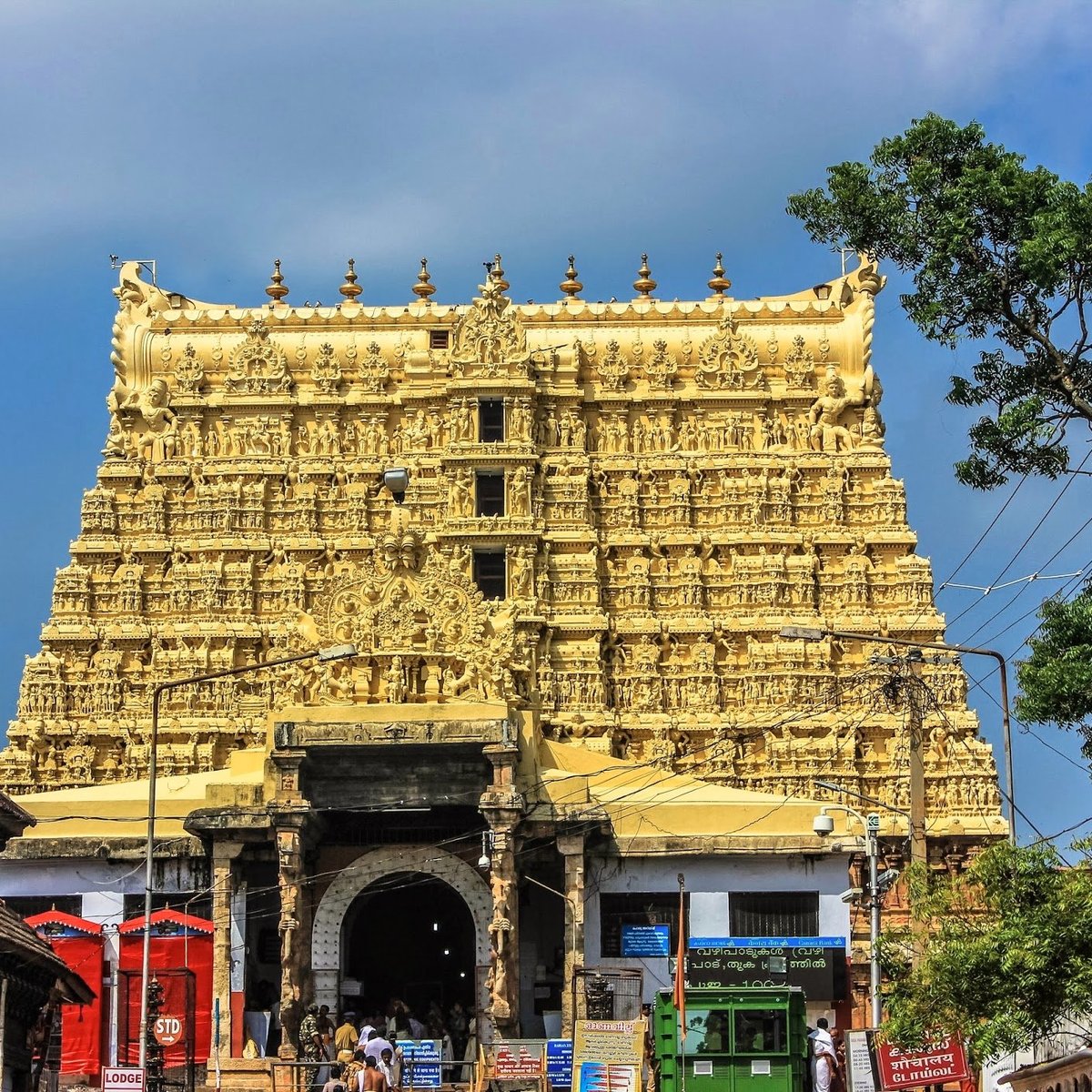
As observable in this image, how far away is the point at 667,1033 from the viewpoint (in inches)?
1768

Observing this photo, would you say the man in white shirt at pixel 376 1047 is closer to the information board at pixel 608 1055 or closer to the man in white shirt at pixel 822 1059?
the information board at pixel 608 1055

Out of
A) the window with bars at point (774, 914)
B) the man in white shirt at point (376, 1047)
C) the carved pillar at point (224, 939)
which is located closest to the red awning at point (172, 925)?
the carved pillar at point (224, 939)

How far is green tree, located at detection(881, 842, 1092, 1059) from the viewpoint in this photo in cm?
3600

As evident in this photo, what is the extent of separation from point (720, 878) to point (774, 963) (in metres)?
2.72

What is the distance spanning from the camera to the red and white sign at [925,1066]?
41.1 m

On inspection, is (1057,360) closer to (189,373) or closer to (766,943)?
(766,943)

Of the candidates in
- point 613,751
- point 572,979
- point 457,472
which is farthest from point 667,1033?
point 457,472

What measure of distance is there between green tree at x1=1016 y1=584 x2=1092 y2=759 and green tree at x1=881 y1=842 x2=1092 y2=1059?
6.98ft

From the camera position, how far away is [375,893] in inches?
2234

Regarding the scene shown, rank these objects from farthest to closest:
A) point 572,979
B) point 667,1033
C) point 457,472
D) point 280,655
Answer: point 457,472 < point 280,655 < point 572,979 < point 667,1033

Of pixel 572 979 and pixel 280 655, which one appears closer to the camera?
pixel 572 979

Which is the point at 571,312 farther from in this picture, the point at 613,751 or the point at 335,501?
the point at 613,751

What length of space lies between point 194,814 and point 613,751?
16.5 metres

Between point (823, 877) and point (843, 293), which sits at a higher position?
point (843, 293)
